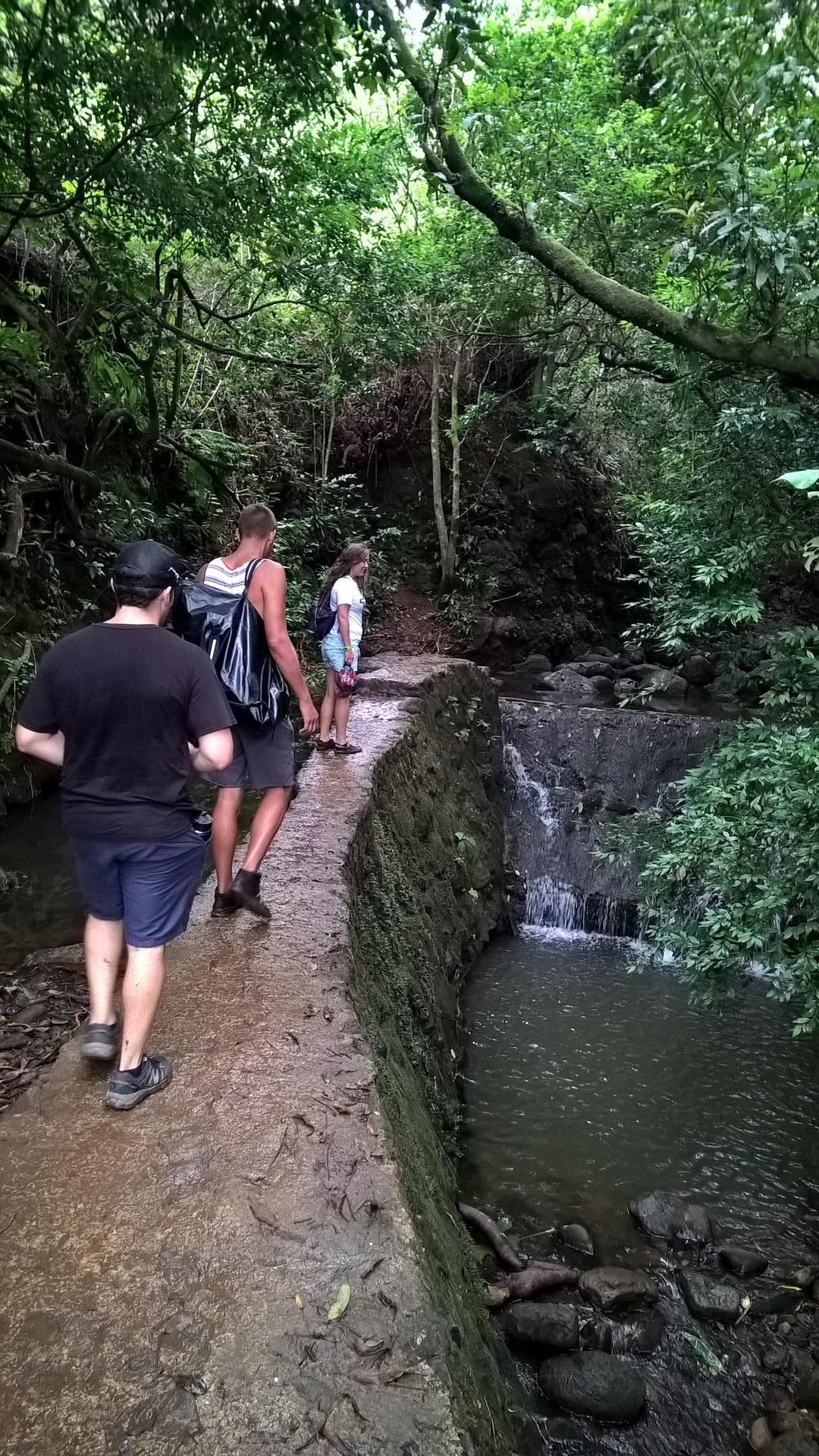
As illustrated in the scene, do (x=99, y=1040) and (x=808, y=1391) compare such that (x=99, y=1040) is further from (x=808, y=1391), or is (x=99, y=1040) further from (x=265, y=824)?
(x=808, y=1391)

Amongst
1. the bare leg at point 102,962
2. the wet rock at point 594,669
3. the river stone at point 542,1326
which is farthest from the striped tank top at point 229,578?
the wet rock at point 594,669

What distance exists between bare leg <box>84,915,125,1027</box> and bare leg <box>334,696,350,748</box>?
4274 mm

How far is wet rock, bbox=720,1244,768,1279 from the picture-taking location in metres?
4.94

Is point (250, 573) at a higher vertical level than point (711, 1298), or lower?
higher

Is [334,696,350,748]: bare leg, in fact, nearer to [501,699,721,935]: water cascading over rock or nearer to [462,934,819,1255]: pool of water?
[462,934,819,1255]: pool of water

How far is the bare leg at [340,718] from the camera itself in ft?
24.0

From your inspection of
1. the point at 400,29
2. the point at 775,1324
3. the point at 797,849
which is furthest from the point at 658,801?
the point at 400,29

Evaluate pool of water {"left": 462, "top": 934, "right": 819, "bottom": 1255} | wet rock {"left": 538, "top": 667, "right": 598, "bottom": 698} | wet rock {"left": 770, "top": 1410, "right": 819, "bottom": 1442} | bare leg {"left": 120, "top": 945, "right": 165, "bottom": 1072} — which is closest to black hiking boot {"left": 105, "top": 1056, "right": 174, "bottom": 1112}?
bare leg {"left": 120, "top": 945, "right": 165, "bottom": 1072}

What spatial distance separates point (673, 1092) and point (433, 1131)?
296 cm

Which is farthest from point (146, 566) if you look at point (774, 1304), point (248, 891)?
point (774, 1304)

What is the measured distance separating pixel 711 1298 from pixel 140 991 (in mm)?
3831

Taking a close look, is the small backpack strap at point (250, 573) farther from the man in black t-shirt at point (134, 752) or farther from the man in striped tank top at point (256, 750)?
the man in black t-shirt at point (134, 752)

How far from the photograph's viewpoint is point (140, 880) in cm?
294

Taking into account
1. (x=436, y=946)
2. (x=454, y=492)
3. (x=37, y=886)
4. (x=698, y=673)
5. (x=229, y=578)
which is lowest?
(x=436, y=946)
